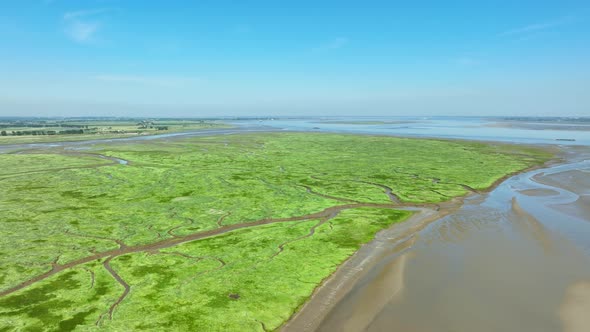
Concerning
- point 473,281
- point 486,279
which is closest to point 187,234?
point 473,281

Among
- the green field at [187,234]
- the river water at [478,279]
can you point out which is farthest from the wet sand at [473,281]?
the green field at [187,234]

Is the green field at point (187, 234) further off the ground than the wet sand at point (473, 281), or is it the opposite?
the green field at point (187, 234)

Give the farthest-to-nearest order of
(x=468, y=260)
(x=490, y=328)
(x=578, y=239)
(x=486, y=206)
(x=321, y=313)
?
(x=486, y=206) → (x=578, y=239) → (x=468, y=260) → (x=321, y=313) → (x=490, y=328)

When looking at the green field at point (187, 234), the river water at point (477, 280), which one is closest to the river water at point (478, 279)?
the river water at point (477, 280)

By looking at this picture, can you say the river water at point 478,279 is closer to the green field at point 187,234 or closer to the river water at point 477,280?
the river water at point 477,280

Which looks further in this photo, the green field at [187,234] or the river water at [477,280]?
the green field at [187,234]

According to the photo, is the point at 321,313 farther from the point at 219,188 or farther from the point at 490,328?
the point at 219,188

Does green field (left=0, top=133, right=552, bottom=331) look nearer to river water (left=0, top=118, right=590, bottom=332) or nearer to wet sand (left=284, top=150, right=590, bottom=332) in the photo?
wet sand (left=284, top=150, right=590, bottom=332)

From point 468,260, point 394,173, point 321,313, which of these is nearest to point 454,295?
point 468,260
